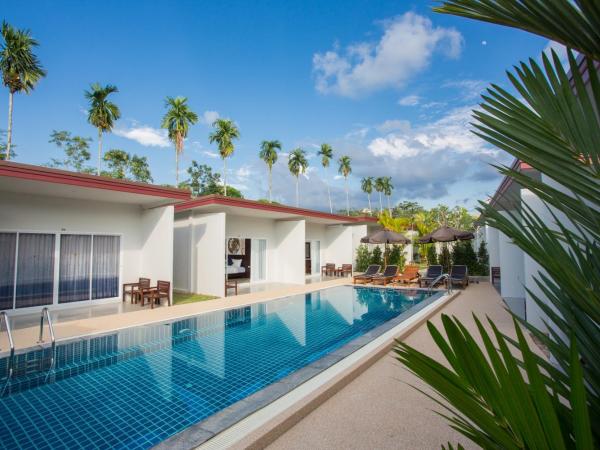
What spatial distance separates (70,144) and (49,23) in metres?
17.5

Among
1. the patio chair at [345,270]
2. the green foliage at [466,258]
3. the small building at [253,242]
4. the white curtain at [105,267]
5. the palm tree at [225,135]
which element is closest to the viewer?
the white curtain at [105,267]

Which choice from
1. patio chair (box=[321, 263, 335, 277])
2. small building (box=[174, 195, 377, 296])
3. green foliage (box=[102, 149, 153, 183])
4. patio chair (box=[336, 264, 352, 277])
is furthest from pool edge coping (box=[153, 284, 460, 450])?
green foliage (box=[102, 149, 153, 183])

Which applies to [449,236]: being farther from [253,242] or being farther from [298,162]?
[298,162]

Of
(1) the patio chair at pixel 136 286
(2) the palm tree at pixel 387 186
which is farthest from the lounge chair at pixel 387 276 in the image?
(2) the palm tree at pixel 387 186

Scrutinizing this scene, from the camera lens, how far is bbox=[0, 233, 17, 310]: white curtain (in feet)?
32.5

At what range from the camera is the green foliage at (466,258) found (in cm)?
1930

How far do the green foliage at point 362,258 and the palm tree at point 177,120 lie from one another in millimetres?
17960

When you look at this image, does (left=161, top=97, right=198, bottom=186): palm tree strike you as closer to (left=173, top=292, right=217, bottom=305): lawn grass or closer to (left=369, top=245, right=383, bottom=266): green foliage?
(left=369, top=245, right=383, bottom=266): green foliage

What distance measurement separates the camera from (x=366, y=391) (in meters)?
4.81

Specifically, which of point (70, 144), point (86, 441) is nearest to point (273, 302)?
point (86, 441)

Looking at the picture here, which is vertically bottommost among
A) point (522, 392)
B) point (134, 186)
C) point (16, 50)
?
point (522, 392)

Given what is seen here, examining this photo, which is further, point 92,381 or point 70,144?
point 70,144

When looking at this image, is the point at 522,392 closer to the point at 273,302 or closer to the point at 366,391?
the point at 366,391

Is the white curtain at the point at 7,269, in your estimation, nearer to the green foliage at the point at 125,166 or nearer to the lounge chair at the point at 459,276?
the lounge chair at the point at 459,276
